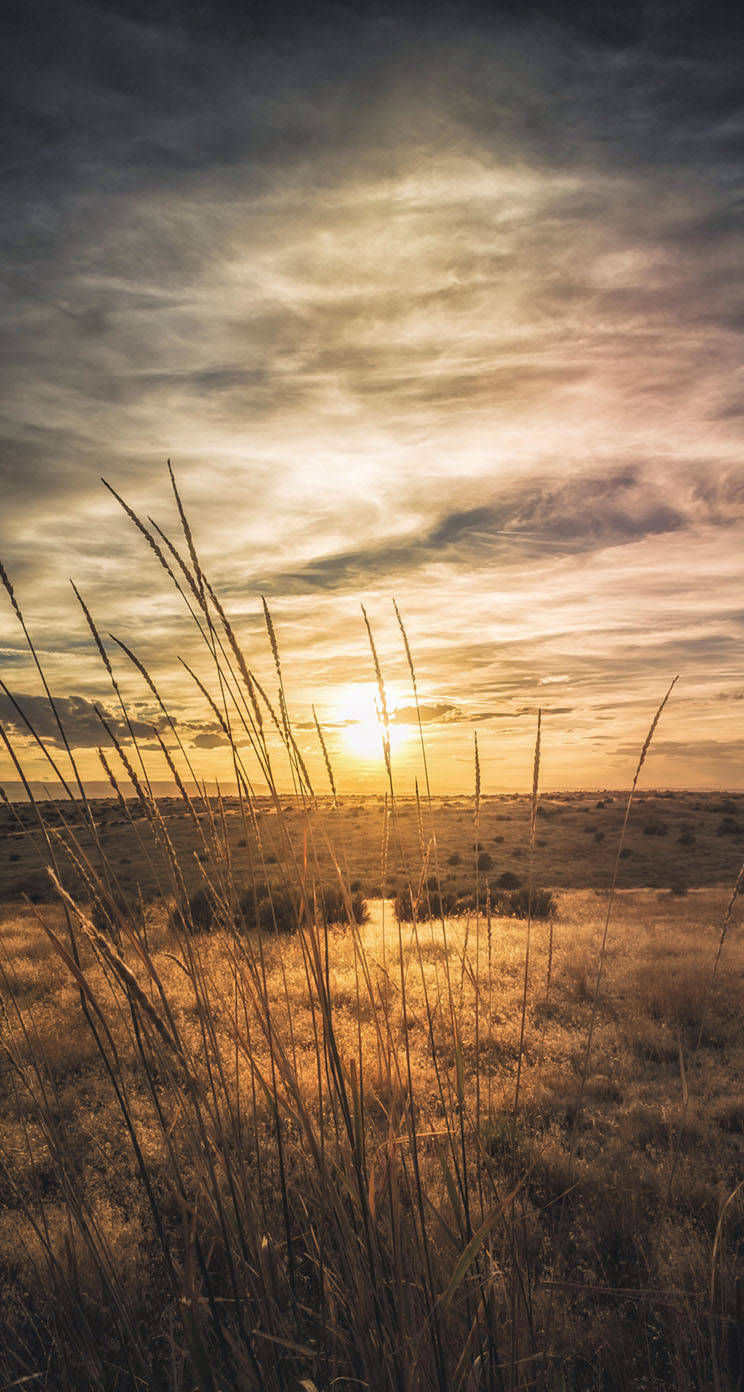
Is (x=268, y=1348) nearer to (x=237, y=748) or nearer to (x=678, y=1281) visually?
(x=237, y=748)

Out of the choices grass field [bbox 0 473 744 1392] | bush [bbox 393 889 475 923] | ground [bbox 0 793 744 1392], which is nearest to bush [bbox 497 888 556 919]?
bush [bbox 393 889 475 923]

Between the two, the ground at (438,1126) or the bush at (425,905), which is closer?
the ground at (438,1126)

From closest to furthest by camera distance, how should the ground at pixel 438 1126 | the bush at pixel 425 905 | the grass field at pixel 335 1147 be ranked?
the grass field at pixel 335 1147, the ground at pixel 438 1126, the bush at pixel 425 905

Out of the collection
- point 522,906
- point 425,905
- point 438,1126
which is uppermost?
point 425,905

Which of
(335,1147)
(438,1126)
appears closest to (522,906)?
(438,1126)

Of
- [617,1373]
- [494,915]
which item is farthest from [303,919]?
[494,915]

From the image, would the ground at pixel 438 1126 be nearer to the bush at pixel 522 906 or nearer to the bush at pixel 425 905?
the bush at pixel 425 905

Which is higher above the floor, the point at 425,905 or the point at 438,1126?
the point at 425,905

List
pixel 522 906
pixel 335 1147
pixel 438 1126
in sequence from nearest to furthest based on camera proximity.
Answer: pixel 335 1147
pixel 438 1126
pixel 522 906

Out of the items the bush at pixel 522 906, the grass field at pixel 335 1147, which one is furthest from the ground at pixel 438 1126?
the bush at pixel 522 906

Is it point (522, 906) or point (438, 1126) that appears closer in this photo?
point (438, 1126)

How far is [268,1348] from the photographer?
4.66 feet

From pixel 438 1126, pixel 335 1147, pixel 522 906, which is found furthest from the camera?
pixel 522 906

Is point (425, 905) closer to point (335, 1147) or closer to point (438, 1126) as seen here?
point (438, 1126)
